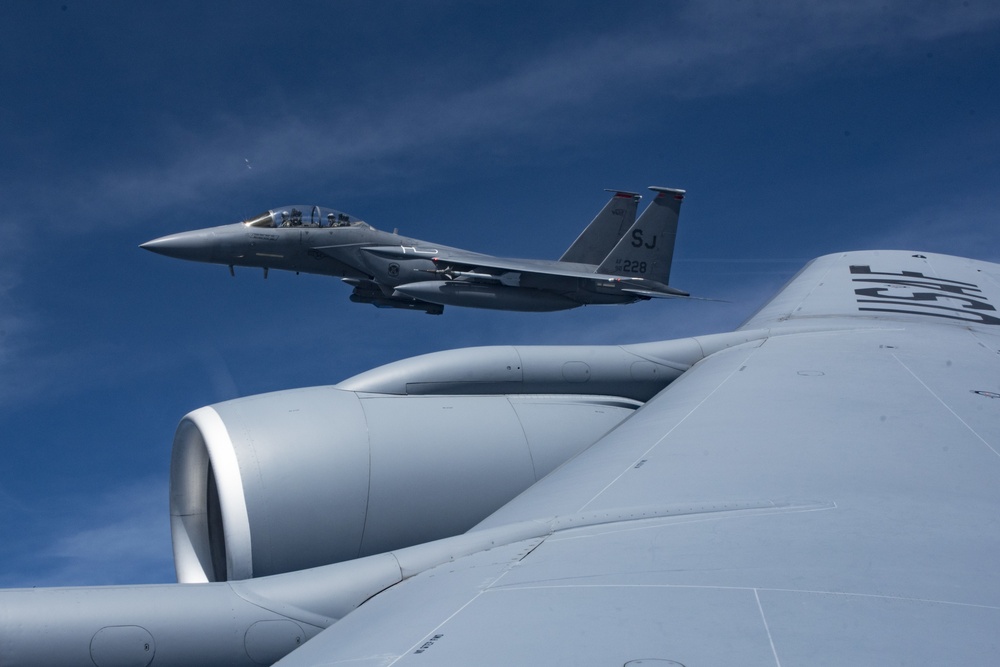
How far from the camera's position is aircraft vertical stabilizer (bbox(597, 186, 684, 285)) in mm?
29031

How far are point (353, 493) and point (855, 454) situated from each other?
129 inches

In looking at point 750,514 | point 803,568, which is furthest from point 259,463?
point 803,568

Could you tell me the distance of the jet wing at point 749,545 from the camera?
2.34m

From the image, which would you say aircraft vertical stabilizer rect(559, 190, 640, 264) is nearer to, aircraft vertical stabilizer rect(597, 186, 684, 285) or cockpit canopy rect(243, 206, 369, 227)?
aircraft vertical stabilizer rect(597, 186, 684, 285)

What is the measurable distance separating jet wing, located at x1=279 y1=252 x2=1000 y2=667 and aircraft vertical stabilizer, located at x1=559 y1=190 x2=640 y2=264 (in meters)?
24.1

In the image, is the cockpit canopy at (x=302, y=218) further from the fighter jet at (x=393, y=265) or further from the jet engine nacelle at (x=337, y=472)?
the jet engine nacelle at (x=337, y=472)

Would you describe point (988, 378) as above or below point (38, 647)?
above

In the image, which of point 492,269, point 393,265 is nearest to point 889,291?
point 492,269

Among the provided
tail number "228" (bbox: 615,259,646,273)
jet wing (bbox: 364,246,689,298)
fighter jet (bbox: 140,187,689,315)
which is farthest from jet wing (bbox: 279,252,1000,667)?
tail number "228" (bbox: 615,259,646,273)

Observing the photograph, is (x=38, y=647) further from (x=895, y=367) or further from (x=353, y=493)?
(x=895, y=367)

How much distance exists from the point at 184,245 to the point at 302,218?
3054 mm

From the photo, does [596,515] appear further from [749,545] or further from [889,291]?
[889,291]

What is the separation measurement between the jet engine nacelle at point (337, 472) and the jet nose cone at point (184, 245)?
662 inches

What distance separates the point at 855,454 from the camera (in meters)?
4.38
